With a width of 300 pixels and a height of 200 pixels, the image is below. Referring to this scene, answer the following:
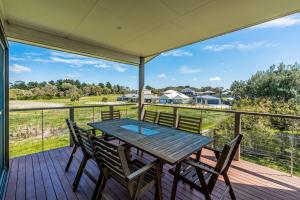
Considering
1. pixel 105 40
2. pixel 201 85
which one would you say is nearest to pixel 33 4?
pixel 105 40

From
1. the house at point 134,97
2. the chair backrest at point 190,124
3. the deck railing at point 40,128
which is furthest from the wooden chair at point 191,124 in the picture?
the house at point 134,97

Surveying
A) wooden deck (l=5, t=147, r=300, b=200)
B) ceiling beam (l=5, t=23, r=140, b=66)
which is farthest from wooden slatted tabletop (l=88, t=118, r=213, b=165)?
ceiling beam (l=5, t=23, r=140, b=66)

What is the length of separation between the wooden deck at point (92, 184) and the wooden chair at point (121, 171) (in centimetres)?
45

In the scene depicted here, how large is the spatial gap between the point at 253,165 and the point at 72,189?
3.00 m

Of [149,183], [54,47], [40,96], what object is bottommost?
[149,183]

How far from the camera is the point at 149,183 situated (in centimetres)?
158

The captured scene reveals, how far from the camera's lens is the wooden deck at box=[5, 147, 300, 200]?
77.6 inches

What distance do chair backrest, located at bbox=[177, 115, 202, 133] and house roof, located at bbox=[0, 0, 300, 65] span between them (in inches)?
65.5

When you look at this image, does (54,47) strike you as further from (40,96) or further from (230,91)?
(230,91)

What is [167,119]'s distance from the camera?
310cm

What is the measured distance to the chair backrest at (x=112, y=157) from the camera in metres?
1.32

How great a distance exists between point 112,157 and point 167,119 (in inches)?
72.3

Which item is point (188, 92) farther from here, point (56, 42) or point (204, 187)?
point (204, 187)

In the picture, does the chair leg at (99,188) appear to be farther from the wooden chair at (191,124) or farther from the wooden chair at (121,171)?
the wooden chair at (191,124)
